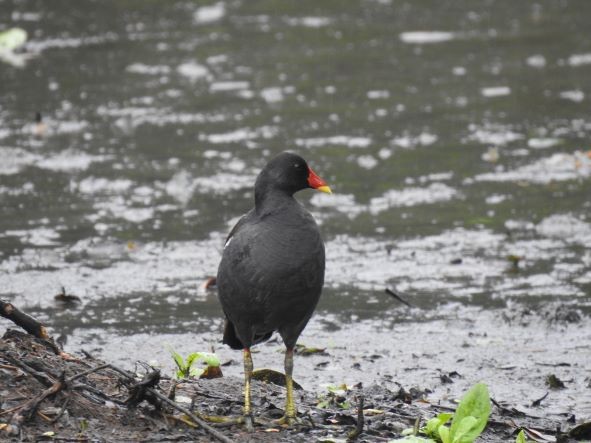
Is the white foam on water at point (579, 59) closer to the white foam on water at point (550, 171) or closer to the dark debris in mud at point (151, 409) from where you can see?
the white foam on water at point (550, 171)

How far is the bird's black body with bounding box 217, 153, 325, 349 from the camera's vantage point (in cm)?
505

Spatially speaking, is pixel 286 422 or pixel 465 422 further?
pixel 286 422

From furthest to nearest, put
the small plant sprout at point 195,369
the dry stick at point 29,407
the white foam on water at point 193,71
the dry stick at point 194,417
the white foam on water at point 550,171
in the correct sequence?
the white foam on water at point 193,71, the white foam on water at point 550,171, the small plant sprout at point 195,369, the dry stick at point 194,417, the dry stick at point 29,407

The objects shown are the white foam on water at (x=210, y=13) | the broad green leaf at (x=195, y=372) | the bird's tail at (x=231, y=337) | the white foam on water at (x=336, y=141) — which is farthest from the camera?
the white foam on water at (x=210, y=13)

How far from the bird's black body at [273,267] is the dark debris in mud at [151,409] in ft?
1.36

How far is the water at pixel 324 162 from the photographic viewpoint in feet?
24.3

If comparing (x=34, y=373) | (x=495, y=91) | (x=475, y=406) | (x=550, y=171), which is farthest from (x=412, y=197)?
(x=34, y=373)

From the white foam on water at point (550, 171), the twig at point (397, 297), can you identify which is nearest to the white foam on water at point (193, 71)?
the white foam on water at point (550, 171)

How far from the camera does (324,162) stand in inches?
416

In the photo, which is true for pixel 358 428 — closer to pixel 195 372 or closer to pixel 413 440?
pixel 413 440

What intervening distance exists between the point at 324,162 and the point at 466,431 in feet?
19.5

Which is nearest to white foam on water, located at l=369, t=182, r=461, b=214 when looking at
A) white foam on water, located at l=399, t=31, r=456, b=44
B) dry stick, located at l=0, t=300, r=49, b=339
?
dry stick, located at l=0, t=300, r=49, b=339

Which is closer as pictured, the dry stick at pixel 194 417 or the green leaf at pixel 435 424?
the dry stick at pixel 194 417

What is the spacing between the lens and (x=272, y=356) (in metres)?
6.89
